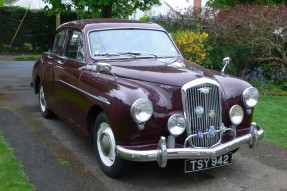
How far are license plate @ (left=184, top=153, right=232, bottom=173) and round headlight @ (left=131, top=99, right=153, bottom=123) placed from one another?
71 centimetres

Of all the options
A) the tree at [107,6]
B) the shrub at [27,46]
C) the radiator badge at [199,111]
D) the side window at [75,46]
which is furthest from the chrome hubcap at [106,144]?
the shrub at [27,46]

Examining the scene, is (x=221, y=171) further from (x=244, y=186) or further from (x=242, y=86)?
(x=242, y=86)

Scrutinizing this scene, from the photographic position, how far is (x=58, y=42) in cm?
704

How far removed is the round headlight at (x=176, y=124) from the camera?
444 cm

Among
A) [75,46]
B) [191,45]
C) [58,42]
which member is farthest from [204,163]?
[191,45]

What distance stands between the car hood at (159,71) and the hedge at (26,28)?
17678mm

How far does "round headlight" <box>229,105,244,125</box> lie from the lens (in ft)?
16.0

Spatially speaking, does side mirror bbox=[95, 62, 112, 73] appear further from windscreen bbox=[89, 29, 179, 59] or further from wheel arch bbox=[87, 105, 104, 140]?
windscreen bbox=[89, 29, 179, 59]

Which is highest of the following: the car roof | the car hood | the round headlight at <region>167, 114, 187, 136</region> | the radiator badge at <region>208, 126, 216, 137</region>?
the car roof

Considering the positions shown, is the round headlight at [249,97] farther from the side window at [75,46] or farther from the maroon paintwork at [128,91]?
the side window at [75,46]

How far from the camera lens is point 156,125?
4.44 meters

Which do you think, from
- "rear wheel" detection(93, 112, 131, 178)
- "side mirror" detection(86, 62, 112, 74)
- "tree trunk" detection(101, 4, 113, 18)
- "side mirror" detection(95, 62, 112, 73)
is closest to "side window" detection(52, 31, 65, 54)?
"side mirror" detection(86, 62, 112, 74)

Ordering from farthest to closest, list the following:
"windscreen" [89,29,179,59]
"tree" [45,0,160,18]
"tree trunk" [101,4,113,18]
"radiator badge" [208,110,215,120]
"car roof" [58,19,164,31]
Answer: "tree trunk" [101,4,113,18]
"tree" [45,0,160,18]
"car roof" [58,19,164,31]
"windscreen" [89,29,179,59]
"radiator badge" [208,110,215,120]

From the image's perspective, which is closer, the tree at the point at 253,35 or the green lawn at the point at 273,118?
the green lawn at the point at 273,118
